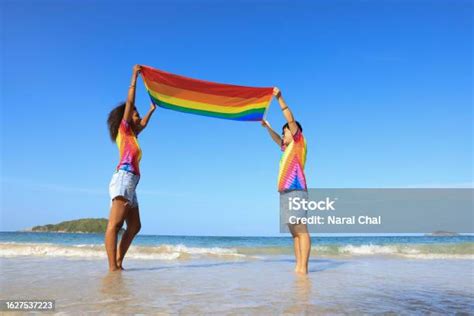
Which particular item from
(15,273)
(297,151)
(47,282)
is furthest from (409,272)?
(15,273)

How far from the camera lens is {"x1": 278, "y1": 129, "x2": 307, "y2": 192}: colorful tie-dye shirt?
5895 mm

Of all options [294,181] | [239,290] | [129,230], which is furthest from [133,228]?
[294,181]

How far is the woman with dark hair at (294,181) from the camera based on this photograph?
18.9ft

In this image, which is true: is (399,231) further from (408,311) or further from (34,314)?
(34,314)

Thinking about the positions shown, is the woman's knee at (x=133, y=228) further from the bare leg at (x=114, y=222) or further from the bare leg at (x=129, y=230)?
the bare leg at (x=114, y=222)

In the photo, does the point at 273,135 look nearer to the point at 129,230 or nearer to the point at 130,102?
the point at 130,102

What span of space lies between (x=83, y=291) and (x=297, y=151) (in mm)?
3489

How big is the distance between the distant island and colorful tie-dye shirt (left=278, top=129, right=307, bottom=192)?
146 feet

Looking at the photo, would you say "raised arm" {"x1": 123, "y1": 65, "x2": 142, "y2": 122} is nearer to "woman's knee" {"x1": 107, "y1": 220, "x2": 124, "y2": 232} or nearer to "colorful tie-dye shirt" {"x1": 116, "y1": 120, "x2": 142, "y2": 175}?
"colorful tie-dye shirt" {"x1": 116, "y1": 120, "x2": 142, "y2": 175}

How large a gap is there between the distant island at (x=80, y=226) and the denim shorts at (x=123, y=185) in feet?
145

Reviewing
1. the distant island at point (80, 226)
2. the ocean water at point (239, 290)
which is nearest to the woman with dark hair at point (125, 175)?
the ocean water at point (239, 290)

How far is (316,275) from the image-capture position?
5844 millimetres

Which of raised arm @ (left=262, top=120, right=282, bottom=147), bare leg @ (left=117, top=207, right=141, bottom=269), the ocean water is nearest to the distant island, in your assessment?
the ocean water

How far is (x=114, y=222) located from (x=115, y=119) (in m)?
1.54
